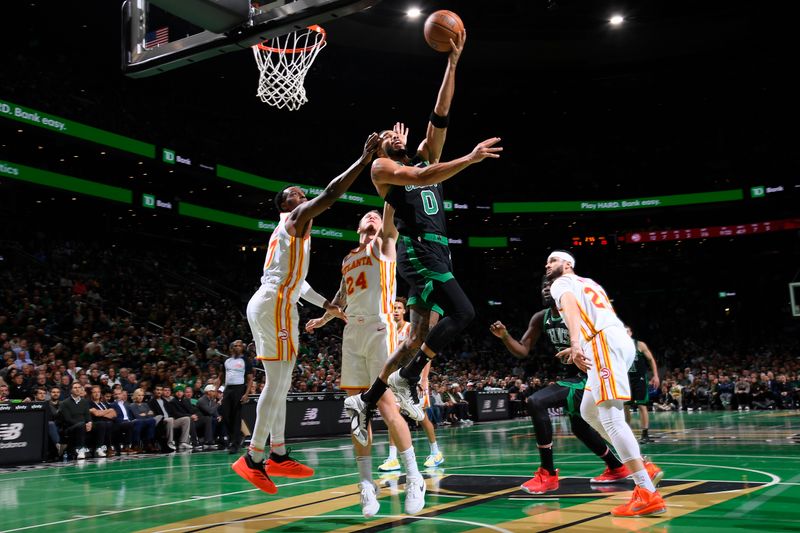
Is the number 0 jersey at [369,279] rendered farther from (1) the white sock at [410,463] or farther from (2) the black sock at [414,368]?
(1) the white sock at [410,463]

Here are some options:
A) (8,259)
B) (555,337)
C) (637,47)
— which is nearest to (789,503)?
(555,337)

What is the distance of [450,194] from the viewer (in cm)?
4088

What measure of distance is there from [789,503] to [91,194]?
1063 inches

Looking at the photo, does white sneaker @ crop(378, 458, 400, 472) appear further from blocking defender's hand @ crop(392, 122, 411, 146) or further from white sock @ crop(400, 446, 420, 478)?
blocking defender's hand @ crop(392, 122, 411, 146)

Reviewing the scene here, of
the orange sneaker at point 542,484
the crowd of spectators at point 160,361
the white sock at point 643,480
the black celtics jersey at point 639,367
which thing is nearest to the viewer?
the white sock at point 643,480

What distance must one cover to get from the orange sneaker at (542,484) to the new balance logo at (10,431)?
8.70 meters

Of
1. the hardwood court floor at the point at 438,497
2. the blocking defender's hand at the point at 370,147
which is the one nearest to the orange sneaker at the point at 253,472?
the hardwood court floor at the point at 438,497

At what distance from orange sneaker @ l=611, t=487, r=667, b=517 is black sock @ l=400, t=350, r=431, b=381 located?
173 centimetres

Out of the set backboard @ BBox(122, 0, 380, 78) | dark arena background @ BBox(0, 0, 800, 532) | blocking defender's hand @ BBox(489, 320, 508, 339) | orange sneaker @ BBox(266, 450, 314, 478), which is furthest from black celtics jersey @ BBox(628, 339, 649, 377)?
backboard @ BBox(122, 0, 380, 78)

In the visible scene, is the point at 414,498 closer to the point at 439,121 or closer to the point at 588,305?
the point at 588,305

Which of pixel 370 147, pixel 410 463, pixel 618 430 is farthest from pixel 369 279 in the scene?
pixel 618 430

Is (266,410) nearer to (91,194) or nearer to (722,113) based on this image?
(91,194)

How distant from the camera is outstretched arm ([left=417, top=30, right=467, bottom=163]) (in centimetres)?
551

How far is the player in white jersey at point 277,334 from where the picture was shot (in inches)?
234
